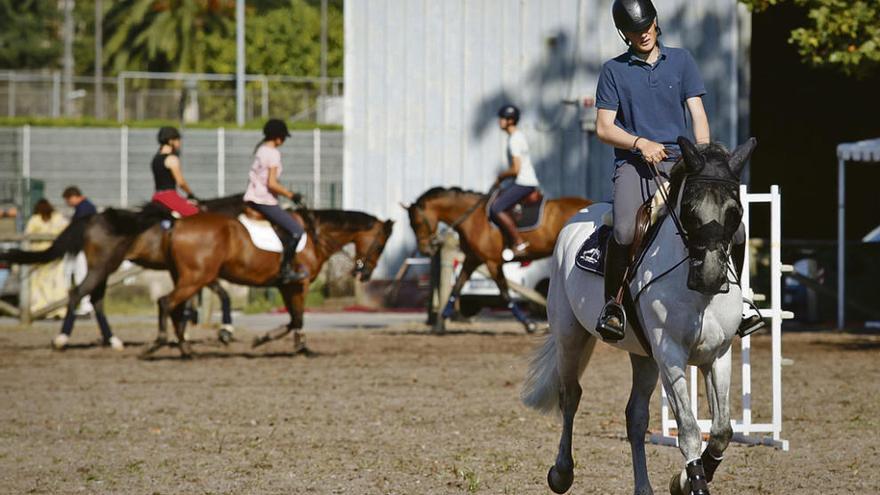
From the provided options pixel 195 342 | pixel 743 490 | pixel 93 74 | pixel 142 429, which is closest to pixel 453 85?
pixel 195 342

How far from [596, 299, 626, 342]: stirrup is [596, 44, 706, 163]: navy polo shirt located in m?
0.98

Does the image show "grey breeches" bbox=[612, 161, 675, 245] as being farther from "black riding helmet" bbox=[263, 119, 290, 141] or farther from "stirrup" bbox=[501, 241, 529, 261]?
"stirrup" bbox=[501, 241, 529, 261]

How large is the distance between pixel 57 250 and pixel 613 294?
477 inches

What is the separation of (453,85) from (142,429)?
17.3 meters

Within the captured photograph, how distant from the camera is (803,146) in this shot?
31938 mm

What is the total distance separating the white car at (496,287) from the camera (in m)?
24.9

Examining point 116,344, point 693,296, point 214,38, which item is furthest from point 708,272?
point 214,38

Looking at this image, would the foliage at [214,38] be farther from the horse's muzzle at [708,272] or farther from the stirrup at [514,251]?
the horse's muzzle at [708,272]

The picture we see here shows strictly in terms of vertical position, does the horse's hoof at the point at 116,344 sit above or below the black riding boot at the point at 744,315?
below

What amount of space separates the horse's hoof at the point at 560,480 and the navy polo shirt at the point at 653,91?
1.92m

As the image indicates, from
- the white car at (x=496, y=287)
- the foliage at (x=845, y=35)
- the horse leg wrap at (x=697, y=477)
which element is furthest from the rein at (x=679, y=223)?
the white car at (x=496, y=287)

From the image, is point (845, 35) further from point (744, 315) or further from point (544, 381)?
point (744, 315)

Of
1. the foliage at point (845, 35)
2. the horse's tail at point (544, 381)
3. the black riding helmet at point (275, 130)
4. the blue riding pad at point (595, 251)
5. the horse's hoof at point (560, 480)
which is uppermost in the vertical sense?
the foliage at point (845, 35)

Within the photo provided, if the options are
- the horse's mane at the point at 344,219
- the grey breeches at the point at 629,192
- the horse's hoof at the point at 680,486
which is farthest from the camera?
the horse's mane at the point at 344,219
